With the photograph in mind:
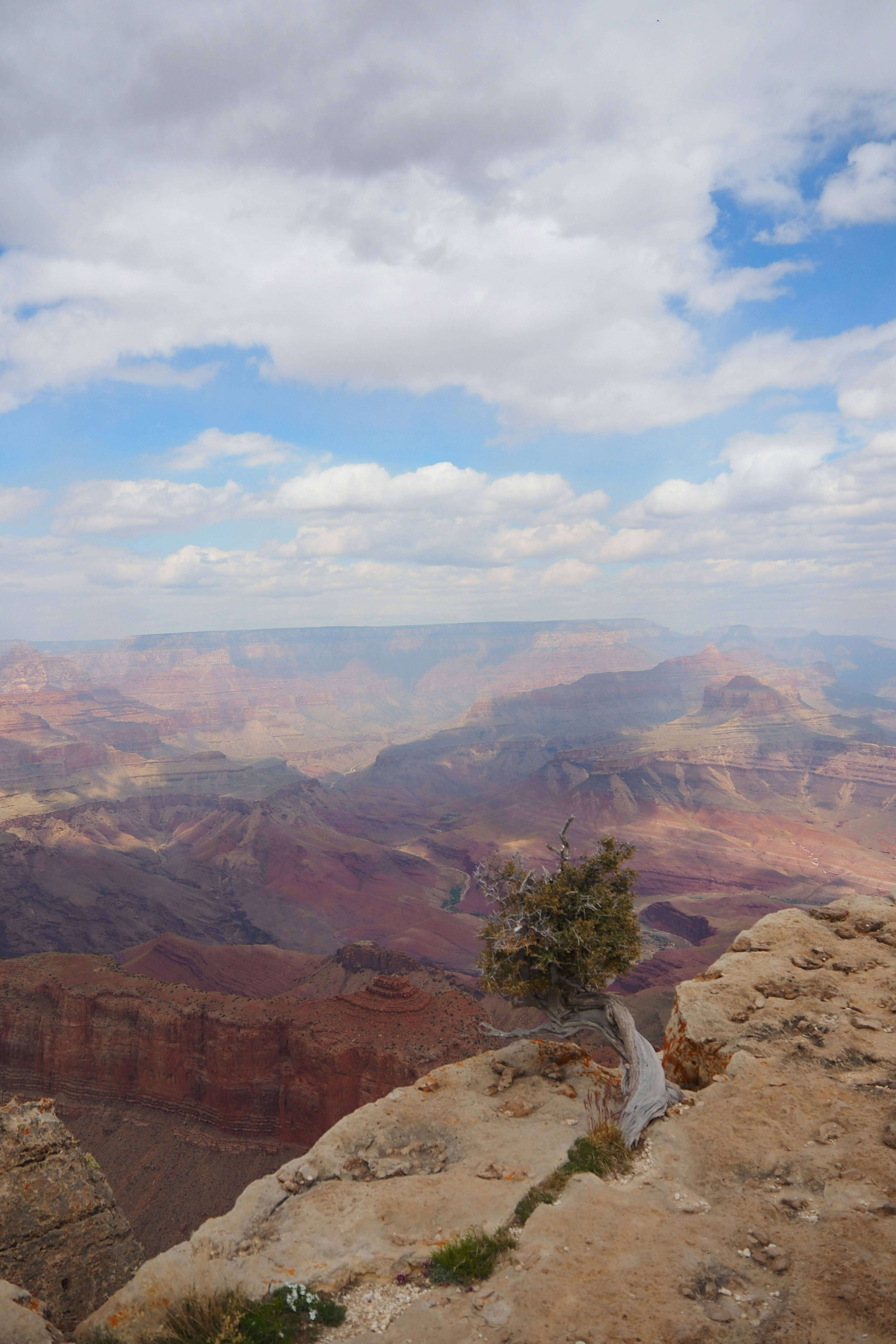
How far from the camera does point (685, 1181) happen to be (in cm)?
1095

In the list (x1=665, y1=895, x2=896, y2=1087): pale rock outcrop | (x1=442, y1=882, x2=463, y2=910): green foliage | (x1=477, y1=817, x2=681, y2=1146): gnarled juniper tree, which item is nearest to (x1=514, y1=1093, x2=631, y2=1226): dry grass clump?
(x1=477, y1=817, x2=681, y2=1146): gnarled juniper tree

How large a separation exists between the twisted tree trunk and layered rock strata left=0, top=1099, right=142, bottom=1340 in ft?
25.9

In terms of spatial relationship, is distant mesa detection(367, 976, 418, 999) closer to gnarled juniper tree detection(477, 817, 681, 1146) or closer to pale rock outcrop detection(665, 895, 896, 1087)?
gnarled juniper tree detection(477, 817, 681, 1146)

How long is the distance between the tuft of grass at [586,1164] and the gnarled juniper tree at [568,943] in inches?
86.8

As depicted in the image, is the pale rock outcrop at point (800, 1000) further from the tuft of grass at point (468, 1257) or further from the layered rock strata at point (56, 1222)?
the layered rock strata at point (56, 1222)

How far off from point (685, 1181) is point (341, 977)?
46.9 m

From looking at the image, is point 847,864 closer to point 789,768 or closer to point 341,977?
point 789,768

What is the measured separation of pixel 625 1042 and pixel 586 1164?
10.4ft

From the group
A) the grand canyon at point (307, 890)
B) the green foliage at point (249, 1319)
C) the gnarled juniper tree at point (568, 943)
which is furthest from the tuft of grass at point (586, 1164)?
the grand canyon at point (307, 890)

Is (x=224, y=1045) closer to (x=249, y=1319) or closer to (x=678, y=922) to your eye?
(x=249, y=1319)

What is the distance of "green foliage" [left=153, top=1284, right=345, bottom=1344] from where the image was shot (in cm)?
791

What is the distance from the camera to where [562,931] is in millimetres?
15078

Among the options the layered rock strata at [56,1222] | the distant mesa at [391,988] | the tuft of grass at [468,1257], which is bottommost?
the distant mesa at [391,988]

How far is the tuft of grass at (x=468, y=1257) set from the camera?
355 inches
